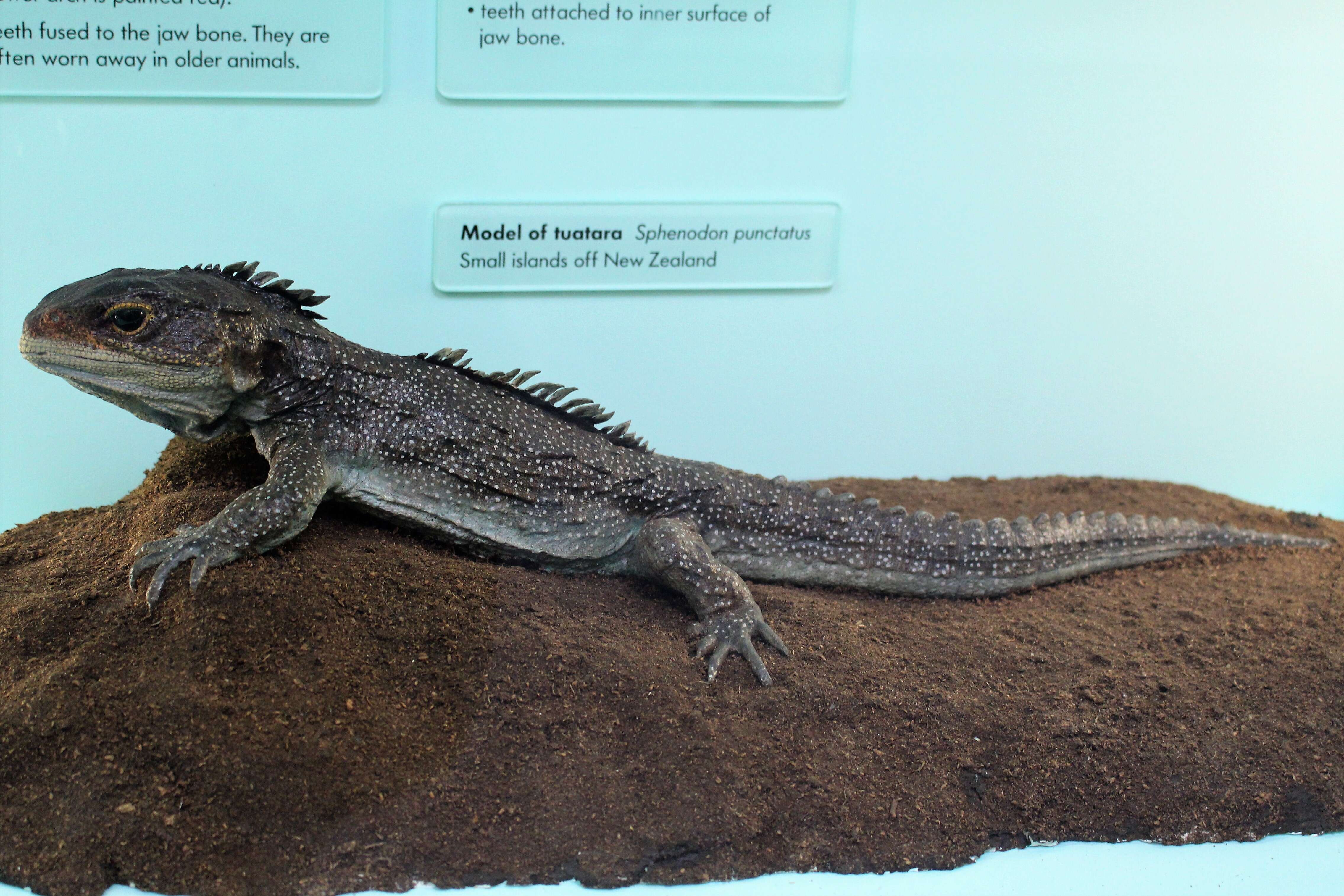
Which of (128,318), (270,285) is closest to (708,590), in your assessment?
(270,285)

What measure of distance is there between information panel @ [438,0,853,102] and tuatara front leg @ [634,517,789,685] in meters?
1.95

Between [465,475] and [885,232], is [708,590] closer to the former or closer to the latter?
[465,475]

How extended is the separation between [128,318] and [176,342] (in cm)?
16

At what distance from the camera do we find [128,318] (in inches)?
126

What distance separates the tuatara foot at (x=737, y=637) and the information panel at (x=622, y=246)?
5.39 feet

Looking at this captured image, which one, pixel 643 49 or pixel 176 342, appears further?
pixel 643 49

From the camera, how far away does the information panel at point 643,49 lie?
397cm

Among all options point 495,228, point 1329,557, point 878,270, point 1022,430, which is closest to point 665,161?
point 495,228

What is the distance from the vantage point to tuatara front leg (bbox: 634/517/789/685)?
3527 mm

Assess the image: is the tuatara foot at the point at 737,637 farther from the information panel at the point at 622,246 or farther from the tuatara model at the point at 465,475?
the information panel at the point at 622,246

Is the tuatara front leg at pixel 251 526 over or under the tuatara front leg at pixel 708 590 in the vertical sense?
over

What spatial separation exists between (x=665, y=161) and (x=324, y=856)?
3159mm

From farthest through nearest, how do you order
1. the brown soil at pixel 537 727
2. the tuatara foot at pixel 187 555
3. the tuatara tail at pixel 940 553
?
1. the tuatara tail at pixel 940 553
2. the tuatara foot at pixel 187 555
3. the brown soil at pixel 537 727

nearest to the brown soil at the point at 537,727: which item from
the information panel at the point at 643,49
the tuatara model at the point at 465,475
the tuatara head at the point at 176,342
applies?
the tuatara model at the point at 465,475
